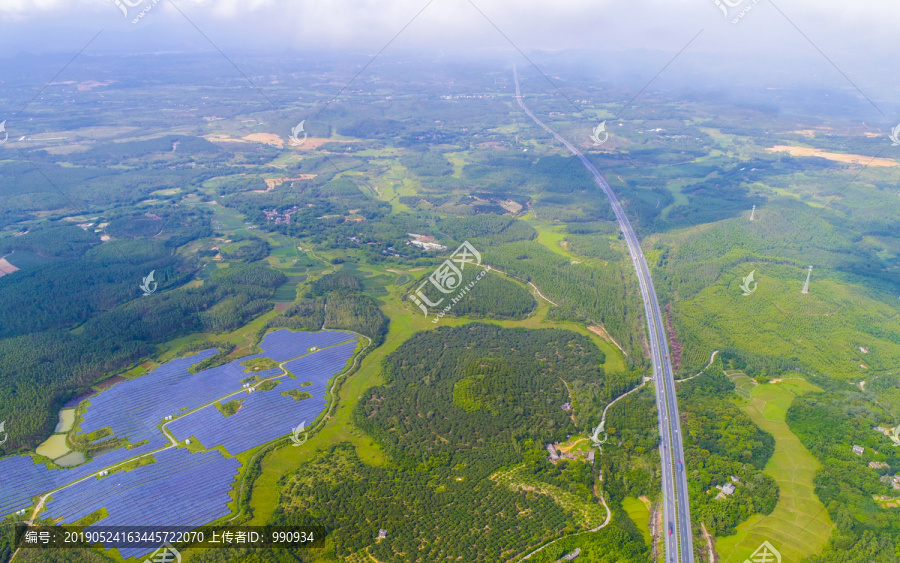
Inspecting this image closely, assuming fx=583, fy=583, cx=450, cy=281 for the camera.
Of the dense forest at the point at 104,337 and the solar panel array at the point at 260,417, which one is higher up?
the dense forest at the point at 104,337

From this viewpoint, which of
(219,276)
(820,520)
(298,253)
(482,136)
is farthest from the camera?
(482,136)

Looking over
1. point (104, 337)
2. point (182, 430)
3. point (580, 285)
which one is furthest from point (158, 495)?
point (580, 285)

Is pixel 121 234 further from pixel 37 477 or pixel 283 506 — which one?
pixel 283 506

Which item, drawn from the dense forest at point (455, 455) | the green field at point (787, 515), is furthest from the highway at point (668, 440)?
the dense forest at point (455, 455)

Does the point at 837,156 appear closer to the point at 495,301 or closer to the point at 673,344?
the point at 673,344

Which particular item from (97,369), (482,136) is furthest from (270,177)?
(97,369)

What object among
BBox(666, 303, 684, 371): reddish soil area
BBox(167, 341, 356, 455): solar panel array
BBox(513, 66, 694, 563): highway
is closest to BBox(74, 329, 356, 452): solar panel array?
BBox(167, 341, 356, 455): solar panel array

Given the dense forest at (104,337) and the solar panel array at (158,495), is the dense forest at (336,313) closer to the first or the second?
the dense forest at (104,337)
